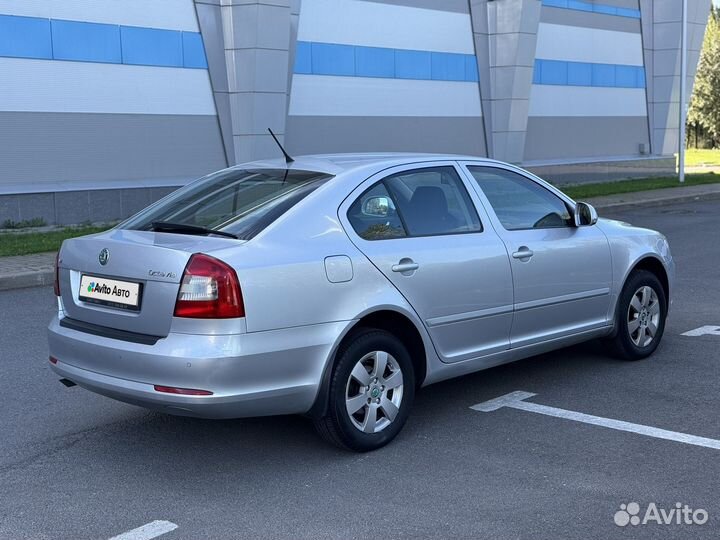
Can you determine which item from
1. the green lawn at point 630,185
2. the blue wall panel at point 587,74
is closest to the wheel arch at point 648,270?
the green lawn at point 630,185

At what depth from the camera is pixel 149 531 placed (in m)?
3.98

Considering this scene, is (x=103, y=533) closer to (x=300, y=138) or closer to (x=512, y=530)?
(x=512, y=530)

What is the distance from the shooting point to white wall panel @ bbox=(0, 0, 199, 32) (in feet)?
51.3

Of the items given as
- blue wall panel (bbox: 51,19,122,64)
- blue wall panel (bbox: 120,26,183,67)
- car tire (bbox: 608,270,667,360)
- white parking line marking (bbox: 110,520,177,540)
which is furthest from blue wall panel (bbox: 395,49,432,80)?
white parking line marking (bbox: 110,520,177,540)

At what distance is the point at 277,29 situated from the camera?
1827 cm

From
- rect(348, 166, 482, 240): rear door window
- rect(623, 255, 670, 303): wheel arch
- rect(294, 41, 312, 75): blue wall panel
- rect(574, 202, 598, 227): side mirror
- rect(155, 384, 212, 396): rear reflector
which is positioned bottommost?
rect(155, 384, 212, 396): rear reflector

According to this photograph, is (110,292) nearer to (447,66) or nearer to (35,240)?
(35,240)

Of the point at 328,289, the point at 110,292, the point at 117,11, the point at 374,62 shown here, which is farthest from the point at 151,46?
the point at 328,289

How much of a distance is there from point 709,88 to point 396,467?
50001 mm

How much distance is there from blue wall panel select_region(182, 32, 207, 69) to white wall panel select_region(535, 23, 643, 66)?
11.5 m

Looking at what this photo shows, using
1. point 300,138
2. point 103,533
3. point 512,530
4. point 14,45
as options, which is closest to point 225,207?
point 103,533

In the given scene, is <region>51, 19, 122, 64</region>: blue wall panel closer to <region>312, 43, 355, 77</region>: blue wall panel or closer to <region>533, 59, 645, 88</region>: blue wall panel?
<region>312, 43, 355, 77</region>: blue wall panel

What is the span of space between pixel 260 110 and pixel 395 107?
478 centimetres

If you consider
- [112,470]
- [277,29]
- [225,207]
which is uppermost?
[277,29]
